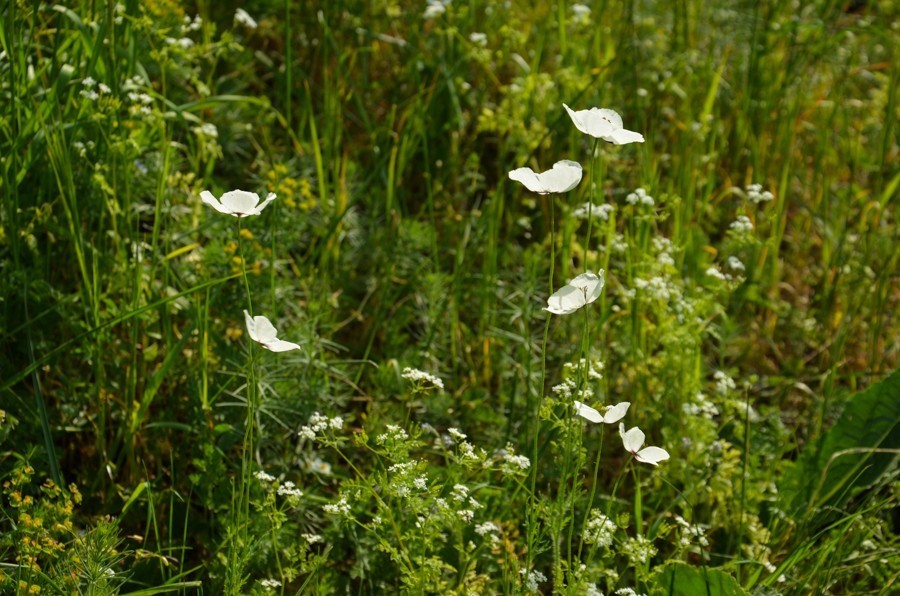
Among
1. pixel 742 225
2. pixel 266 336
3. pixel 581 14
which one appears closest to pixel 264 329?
pixel 266 336

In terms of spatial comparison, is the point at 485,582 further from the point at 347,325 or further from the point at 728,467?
the point at 347,325

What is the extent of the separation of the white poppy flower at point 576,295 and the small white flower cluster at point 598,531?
41cm

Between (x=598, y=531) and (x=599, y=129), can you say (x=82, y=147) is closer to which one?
(x=599, y=129)

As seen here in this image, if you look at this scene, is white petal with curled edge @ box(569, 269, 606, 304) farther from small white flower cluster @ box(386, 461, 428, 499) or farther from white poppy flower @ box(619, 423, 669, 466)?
small white flower cluster @ box(386, 461, 428, 499)

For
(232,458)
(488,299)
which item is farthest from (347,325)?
(232,458)

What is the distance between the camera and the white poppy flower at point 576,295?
1498 mm

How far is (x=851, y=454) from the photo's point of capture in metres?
2.33

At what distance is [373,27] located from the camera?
132 inches

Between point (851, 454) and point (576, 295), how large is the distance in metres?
1.17

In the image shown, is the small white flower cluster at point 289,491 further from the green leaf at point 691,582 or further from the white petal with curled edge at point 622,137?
the white petal with curled edge at point 622,137

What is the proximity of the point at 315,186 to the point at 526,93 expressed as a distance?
701 millimetres

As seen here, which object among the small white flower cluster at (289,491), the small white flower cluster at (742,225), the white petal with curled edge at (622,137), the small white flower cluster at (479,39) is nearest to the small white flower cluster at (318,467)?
the small white flower cluster at (289,491)

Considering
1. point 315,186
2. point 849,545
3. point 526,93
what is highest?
point 526,93

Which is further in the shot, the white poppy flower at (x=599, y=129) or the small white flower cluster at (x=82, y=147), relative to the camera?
the small white flower cluster at (x=82, y=147)
